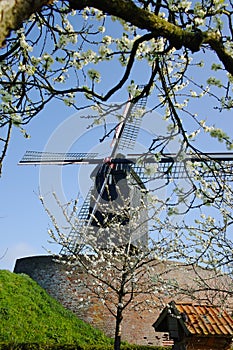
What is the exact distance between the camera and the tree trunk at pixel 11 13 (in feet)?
4.60

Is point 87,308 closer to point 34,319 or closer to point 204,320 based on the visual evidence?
point 34,319

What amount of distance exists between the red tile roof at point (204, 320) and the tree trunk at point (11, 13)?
4994mm

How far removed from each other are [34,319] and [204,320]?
7.96m

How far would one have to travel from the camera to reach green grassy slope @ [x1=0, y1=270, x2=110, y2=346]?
11758 millimetres

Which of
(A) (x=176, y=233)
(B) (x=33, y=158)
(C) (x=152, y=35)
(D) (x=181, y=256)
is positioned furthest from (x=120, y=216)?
(C) (x=152, y=35)

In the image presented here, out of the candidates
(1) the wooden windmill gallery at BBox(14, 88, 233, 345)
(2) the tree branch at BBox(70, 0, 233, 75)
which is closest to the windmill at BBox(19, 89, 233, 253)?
(1) the wooden windmill gallery at BBox(14, 88, 233, 345)

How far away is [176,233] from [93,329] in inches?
218

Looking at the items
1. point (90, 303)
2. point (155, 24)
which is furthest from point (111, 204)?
point (155, 24)

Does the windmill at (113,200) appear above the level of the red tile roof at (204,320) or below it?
above

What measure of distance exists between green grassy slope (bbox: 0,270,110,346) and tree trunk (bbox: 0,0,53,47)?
421 inches

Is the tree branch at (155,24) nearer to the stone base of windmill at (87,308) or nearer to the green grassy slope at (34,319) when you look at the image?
the green grassy slope at (34,319)

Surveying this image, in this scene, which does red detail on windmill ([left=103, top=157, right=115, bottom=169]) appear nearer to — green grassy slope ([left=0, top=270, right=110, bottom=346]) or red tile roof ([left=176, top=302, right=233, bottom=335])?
green grassy slope ([left=0, top=270, right=110, bottom=346])

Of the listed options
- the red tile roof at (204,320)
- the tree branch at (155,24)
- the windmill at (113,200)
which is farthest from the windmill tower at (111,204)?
the tree branch at (155,24)

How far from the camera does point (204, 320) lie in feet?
19.6
